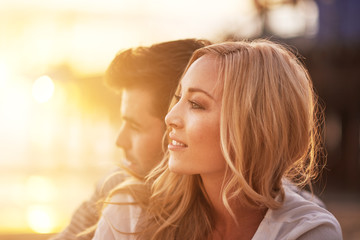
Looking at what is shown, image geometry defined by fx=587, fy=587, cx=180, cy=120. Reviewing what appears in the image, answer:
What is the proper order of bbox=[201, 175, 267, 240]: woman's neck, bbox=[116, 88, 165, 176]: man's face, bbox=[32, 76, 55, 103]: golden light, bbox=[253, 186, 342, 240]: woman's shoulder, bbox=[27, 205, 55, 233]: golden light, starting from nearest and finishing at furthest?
bbox=[253, 186, 342, 240]: woman's shoulder → bbox=[201, 175, 267, 240]: woman's neck → bbox=[116, 88, 165, 176]: man's face → bbox=[27, 205, 55, 233]: golden light → bbox=[32, 76, 55, 103]: golden light

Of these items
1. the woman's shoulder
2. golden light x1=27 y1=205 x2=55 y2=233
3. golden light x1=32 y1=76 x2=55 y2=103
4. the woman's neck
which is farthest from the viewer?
golden light x1=32 y1=76 x2=55 y2=103

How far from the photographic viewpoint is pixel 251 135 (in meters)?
2.28

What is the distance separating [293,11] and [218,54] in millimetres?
17780

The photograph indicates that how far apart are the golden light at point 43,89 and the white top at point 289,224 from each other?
1286 inches

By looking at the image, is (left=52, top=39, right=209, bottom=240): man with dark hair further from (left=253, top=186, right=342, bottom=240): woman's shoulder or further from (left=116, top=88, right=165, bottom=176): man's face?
(left=253, top=186, right=342, bottom=240): woman's shoulder

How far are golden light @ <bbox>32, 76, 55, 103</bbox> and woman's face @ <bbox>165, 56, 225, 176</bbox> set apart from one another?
108 feet

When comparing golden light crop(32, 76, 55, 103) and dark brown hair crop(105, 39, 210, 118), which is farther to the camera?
golden light crop(32, 76, 55, 103)

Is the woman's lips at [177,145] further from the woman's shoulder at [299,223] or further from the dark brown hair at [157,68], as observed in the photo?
the dark brown hair at [157,68]

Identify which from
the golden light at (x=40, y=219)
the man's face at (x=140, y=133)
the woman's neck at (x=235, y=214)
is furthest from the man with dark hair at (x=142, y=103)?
the golden light at (x=40, y=219)

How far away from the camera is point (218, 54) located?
238cm

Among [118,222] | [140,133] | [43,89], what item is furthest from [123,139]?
[43,89]

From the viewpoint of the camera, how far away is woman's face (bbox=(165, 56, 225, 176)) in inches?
89.3

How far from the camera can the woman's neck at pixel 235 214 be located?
2.42 metres

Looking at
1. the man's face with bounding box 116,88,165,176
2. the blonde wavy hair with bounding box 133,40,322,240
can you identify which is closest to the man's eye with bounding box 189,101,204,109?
the blonde wavy hair with bounding box 133,40,322,240
